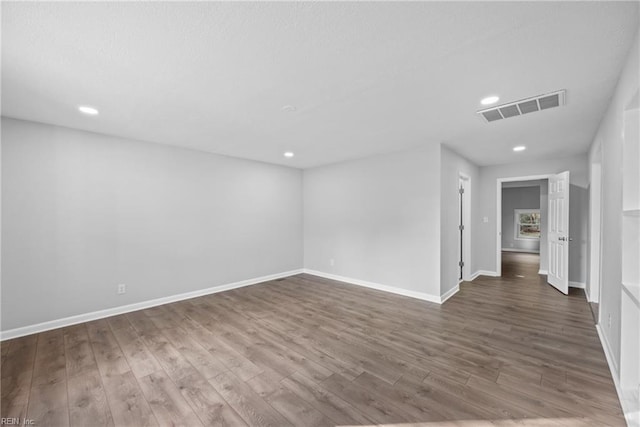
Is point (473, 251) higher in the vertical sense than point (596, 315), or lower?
higher

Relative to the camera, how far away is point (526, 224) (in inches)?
393

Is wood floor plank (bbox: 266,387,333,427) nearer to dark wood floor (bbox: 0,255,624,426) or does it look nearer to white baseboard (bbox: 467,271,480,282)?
dark wood floor (bbox: 0,255,624,426)

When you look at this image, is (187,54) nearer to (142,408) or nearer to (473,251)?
(142,408)

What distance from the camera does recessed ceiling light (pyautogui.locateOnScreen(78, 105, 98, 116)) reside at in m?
2.65

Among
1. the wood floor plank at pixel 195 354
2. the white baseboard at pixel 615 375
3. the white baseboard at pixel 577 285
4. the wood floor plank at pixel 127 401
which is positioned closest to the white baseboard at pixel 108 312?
the wood floor plank at pixel 195 354

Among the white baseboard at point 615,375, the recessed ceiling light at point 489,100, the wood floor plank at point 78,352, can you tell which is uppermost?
the recessed ceiling light at point 489,100

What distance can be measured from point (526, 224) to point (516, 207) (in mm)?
759

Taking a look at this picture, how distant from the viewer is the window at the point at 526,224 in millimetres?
9898

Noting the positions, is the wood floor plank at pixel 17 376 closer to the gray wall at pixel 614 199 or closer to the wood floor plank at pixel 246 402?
the wood floor plank at pixel 246 402

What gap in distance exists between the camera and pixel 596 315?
3.41 meters

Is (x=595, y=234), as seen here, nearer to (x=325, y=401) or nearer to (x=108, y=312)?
(x=325, y=401)

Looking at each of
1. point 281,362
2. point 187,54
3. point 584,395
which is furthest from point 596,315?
point 187,54

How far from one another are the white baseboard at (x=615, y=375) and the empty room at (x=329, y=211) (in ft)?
0.12

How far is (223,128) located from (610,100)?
411 centimetres
